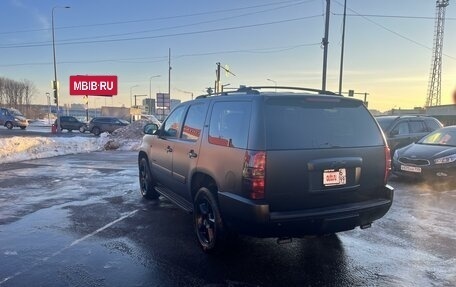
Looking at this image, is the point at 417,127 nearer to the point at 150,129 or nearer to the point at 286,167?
the point at 150,129

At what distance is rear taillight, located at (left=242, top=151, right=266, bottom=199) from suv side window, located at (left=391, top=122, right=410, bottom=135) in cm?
1035

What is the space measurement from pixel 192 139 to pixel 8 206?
4.10 metres

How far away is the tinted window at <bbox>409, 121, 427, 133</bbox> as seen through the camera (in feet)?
43.9

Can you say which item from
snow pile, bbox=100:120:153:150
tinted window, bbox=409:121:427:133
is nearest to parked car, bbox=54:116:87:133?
snow pile, bbox=100:120:153:150

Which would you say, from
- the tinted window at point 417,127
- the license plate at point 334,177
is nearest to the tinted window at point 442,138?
the tinted window at point 417,127

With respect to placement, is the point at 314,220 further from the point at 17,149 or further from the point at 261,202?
the point at 17,149

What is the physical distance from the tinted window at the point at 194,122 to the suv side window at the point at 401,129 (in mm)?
9352

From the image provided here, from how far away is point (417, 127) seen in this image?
1348 centimetres

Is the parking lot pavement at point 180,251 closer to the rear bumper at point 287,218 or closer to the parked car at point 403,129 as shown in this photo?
the rear bumper at point 287,218

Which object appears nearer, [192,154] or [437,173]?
[192,154]

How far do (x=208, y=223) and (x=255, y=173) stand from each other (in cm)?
123

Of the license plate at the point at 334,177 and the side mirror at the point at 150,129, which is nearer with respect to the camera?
the license plate at the point at 334,177

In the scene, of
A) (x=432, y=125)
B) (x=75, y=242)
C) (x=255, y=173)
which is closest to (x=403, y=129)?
(x=432, y=125)

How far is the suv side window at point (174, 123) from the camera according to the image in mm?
5988
